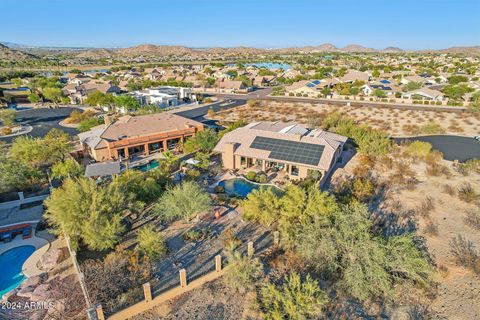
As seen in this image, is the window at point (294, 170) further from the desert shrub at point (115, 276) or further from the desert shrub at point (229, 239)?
the desert shrub at point (115, 276)

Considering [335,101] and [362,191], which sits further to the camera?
[335,101]

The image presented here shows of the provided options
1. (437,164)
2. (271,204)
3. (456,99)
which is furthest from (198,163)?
(456,99)

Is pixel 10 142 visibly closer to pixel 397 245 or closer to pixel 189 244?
pixel 189 244

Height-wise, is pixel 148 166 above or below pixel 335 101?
below

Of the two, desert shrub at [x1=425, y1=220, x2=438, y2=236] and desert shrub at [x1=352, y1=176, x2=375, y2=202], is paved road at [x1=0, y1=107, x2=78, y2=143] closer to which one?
desert shrub at [x1=352, y1=176, x2=375, y2=202]

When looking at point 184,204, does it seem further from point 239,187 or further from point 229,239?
point 239,187

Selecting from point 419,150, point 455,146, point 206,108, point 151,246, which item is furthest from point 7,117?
point 455,146
